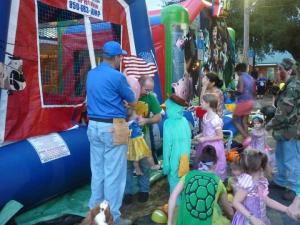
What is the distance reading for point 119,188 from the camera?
4.12m

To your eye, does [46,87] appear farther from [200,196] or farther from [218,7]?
[218,7]

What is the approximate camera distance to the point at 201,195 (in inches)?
122

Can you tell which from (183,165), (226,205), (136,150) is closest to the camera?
(226,205)

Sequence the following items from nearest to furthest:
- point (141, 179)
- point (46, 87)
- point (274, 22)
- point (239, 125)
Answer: point (46, 87) < point (141, 179) < point (239, 125) < point (274, 22)

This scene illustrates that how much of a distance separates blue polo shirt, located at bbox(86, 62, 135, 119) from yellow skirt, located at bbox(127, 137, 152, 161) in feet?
2.54

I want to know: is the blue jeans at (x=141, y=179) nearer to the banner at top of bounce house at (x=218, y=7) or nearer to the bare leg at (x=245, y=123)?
the bare leg at (x=245, y=123)

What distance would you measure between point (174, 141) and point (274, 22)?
2851 centimetres

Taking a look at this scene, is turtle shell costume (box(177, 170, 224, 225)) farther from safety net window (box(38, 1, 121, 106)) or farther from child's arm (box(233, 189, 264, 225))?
safety net window (box(38, 1, 121, 106))

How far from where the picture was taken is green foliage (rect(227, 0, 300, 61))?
3019 cm

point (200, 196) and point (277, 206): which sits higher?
point (200, 196)

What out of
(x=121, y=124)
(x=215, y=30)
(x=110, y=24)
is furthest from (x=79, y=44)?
(x=215, y=30)

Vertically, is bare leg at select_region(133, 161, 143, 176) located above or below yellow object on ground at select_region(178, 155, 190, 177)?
below

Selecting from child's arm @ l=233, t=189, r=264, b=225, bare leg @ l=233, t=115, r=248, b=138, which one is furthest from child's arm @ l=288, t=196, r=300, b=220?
bare leg @ l=233, t=115, r=248, b=138

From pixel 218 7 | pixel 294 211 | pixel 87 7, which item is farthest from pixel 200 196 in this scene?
pixel 218 7
